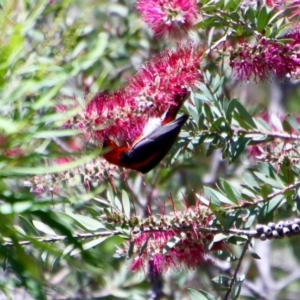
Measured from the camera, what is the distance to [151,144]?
1697 mm

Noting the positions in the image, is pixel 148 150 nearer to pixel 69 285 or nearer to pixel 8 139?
pixel 8 139

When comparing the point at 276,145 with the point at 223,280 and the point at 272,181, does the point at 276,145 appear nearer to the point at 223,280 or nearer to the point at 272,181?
the point at 272,181

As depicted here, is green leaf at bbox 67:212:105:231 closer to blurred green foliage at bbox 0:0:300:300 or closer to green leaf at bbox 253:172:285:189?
blurred green foliage at bbox 0:0:300:300

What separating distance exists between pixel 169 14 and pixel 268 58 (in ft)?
0.67

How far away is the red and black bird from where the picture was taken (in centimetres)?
169

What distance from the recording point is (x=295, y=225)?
64.1 inches

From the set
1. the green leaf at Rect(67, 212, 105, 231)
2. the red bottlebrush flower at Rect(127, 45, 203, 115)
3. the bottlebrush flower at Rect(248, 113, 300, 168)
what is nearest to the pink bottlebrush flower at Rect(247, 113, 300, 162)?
the bottlebrush flower at Rect(248, 113, 300, 168)

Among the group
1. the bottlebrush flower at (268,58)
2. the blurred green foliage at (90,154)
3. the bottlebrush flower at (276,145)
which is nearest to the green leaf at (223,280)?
the blurred green foliage at (90,154)

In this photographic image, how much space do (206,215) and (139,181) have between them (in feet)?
3.70

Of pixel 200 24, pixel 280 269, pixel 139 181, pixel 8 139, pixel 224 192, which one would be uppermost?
pixel 8 139

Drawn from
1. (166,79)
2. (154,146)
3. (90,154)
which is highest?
(90,154)

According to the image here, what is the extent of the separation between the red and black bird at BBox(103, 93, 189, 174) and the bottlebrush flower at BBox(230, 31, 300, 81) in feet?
0.40

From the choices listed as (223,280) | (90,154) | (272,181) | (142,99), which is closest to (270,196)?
(272,181)

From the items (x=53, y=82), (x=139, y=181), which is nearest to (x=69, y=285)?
(x=139, y=181)
